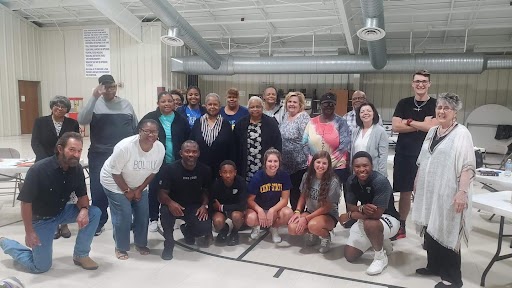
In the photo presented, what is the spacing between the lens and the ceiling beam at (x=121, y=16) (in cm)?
864

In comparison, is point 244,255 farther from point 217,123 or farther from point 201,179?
point 217,123

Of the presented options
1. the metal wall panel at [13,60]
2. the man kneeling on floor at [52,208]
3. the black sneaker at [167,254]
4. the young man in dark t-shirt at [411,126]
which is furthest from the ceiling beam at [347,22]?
the metal wall panel at [13,60]

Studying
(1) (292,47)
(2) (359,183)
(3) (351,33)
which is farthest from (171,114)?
(1) (292,47)

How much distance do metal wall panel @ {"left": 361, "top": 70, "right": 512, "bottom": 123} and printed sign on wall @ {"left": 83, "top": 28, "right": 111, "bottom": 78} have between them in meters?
8.51

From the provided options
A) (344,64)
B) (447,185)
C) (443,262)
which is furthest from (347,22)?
(443,262)

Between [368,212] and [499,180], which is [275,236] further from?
[499,180]

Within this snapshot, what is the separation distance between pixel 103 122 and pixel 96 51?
985cm

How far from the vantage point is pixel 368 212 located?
2793 millimetres

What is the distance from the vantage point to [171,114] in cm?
346

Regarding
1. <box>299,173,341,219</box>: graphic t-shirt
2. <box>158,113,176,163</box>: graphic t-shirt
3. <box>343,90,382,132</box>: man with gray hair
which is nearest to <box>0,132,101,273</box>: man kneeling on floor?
<box>158,113,176,163</box>: graphic t-shirt

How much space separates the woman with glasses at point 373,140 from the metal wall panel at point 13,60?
11957mm

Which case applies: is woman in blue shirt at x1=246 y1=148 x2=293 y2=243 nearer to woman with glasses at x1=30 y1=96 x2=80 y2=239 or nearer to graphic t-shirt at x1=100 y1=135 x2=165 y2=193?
graphic t-shirt at x1=100 y1=135 x2=165 y2=193

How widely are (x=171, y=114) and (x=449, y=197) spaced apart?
96.9 inches

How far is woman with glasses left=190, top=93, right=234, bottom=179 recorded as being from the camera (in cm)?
338
